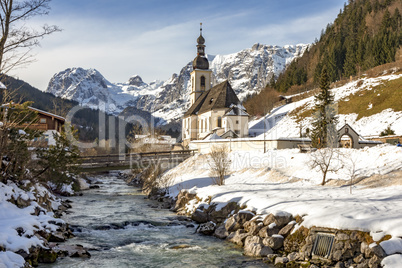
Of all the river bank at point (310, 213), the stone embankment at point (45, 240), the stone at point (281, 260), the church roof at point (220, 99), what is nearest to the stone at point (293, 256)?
the river bank at point (310, 213)

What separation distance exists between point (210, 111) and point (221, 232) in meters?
45.2

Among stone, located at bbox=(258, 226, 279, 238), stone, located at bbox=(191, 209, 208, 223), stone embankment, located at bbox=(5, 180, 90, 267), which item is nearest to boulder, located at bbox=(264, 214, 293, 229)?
stone, located at bbox=(258, 226, 279, 238)

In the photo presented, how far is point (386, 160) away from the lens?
24.1 meters

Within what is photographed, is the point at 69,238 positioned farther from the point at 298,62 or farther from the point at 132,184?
the point at 298,62

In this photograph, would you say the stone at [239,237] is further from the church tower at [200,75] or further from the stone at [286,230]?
the church tower at [200,75]

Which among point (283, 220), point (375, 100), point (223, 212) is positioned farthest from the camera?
point (375, 100)

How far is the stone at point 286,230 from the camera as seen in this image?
14.7m

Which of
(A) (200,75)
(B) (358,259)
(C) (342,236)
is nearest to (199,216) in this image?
(C) (342,236)

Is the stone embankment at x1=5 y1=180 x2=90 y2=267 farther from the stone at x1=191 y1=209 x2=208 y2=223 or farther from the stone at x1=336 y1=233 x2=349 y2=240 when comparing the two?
the stone at x1=336 y1=233 x2=349 y2=240

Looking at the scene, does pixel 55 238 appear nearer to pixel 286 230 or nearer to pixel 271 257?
pixel 271 257

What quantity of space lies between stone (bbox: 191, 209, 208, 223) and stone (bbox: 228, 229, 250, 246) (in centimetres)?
433

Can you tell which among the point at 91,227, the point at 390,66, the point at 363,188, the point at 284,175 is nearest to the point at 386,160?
the point at 363,188

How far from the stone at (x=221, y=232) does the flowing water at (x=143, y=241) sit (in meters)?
0.33

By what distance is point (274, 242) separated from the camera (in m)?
14.5
